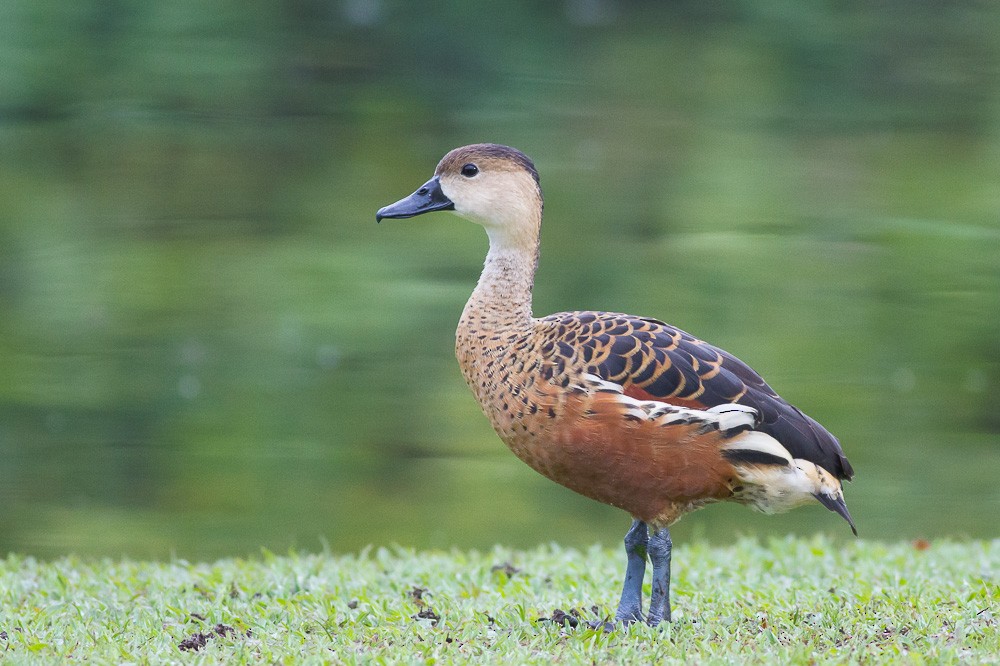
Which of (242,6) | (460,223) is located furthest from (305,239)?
(242,6)

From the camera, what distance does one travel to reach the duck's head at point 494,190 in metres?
3.96

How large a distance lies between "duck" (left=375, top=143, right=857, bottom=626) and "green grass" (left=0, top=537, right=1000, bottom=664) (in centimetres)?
34

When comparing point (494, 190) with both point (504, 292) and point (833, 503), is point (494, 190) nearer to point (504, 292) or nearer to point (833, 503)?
point (504, 292)

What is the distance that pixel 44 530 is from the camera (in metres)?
6.49

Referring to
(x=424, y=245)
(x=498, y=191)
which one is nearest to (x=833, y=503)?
(x=498, y=191)

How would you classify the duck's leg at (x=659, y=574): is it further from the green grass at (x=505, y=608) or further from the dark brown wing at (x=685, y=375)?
the dark brown wing at (x=685, y=375)

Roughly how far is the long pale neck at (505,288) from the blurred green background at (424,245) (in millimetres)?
2286

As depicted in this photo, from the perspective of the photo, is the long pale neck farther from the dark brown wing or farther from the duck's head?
the dark brown wing

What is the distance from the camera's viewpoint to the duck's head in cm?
396

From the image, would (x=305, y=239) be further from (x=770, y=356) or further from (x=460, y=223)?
(x=770, y=356)

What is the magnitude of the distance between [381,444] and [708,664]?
132 inches

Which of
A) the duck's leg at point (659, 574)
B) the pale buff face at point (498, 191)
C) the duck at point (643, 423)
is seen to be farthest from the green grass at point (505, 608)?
the pale buff face at point (498, 191)

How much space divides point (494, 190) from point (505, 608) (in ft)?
4.52

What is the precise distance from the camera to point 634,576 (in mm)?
3773
